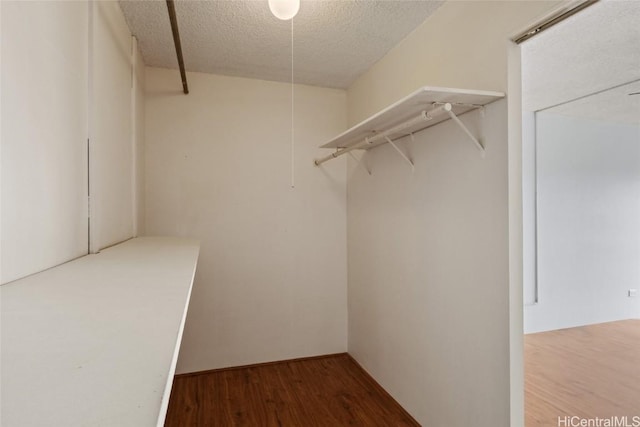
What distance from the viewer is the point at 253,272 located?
3.24 metres

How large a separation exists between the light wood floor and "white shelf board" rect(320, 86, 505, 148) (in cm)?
211

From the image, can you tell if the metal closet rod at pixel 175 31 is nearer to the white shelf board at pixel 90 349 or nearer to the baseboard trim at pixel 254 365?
the white shelf board at pixel 90 349

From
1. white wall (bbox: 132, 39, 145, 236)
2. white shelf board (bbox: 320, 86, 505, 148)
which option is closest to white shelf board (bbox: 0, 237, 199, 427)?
white shelf board (bbox: 320, 86, 505, 148)

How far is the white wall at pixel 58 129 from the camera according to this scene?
1.02 meters

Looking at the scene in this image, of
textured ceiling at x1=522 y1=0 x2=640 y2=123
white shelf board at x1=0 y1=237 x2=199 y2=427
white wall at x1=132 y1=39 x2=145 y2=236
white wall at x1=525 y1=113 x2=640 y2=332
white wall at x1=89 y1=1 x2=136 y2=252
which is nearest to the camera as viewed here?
white shelf board at x1=0 y1=237 x2=199 y2=427

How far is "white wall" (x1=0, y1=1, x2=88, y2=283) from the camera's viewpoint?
1.01 m

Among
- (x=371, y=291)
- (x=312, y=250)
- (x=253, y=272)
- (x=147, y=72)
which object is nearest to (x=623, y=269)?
(x=371, y=291)

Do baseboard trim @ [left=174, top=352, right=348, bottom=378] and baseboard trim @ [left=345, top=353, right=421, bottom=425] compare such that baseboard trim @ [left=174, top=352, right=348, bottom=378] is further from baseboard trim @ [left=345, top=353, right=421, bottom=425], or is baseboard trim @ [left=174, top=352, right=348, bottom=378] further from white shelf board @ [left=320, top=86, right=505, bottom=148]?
white shelf board @ [left=320, top=86, right=505, bottom=148]

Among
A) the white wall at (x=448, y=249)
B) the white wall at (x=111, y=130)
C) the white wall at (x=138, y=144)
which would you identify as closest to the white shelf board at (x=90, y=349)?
the white wall at (x=111, y=130)

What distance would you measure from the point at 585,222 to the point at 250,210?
4227 mm

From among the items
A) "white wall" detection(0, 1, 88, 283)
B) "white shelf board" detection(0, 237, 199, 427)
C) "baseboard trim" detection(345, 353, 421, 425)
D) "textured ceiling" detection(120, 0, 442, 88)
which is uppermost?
"textured ceiling" detection(120, 0, 442, 88)

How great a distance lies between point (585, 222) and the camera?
4.27 metres

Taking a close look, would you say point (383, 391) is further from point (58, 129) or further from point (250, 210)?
point (58, 129)

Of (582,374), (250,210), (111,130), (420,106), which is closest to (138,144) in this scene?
(111,130)
